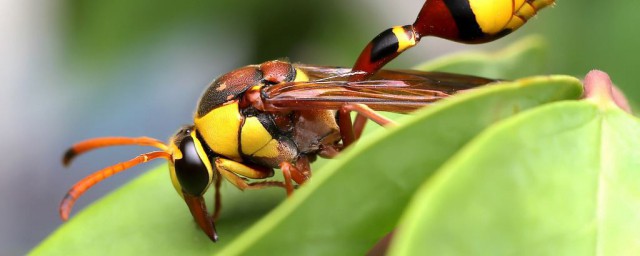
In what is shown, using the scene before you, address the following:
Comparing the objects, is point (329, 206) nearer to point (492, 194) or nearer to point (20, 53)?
point (492, 194)

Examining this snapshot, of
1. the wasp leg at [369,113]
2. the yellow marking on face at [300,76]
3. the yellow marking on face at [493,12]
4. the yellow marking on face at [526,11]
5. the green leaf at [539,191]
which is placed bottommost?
the yellow marking on face at [300,76]

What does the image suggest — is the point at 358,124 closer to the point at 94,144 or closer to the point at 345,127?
the point at 345,127

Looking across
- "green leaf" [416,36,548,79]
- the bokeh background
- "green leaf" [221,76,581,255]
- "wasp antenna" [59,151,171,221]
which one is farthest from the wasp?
the bokeh background

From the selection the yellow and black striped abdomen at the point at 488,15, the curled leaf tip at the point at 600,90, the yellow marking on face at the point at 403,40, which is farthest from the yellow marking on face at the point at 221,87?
the curled leaf tip at the point at 600,90

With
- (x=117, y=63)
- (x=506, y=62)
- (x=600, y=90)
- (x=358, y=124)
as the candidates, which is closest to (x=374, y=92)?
(x=358, y=124)

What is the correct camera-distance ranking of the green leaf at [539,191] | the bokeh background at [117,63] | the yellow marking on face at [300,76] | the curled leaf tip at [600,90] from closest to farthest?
the green leaf at [539,191], the curled leaf tip at [600,90], the yellow marking on face at [300,76], the bokeh background at [117,63]

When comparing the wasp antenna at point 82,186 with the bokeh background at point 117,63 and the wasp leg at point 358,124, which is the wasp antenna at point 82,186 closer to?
the wasp leg at point 358,124

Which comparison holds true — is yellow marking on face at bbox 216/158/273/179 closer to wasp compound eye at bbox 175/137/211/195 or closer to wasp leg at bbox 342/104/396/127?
wasp compound eye at bbox 175/137/211/195
